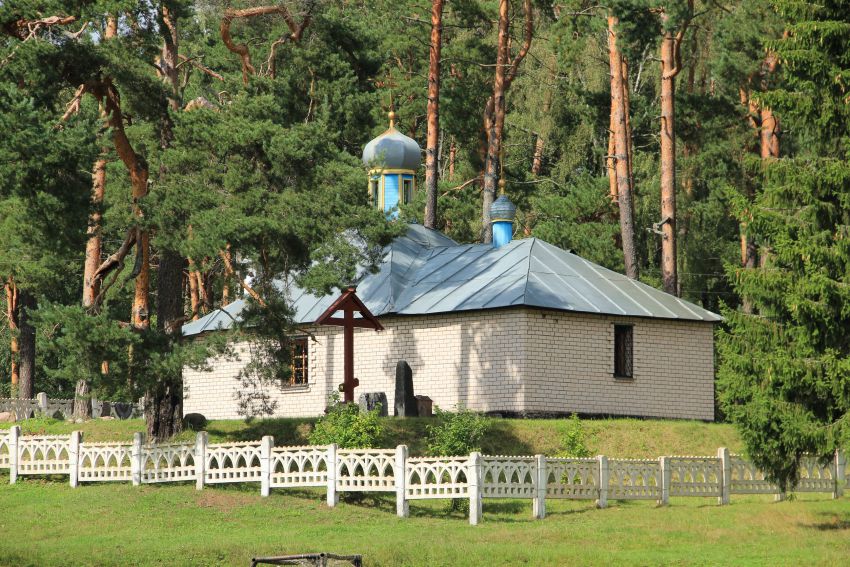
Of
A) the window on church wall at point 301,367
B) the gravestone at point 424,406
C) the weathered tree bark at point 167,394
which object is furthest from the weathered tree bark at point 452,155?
the weathered tree bark at point 167,394

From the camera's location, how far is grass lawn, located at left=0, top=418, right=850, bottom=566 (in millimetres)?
20109

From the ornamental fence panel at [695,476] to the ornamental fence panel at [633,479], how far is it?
31cm

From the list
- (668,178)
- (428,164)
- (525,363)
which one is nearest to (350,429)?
(525,363)

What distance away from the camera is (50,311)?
27.3m

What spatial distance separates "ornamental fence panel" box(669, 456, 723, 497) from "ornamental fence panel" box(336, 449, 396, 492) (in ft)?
16.6

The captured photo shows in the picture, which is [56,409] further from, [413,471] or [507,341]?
[413,471]

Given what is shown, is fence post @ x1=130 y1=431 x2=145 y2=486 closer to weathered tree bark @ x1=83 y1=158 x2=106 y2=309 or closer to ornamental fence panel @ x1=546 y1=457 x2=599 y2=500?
weathered tree bark @ x1=83 y1=158 x2=106 y2=309

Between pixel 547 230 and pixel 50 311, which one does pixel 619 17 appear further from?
pixel 50 311

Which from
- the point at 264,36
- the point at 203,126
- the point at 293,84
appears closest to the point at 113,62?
the point at 203,126

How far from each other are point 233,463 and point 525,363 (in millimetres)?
8852

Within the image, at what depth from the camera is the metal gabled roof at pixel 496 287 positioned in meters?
33.3

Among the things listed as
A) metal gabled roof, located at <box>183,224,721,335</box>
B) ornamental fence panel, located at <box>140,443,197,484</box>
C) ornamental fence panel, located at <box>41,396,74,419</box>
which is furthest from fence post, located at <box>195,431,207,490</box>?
ornamental fence panel, located at <box>41,396,74,419</box>

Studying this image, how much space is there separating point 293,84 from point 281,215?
717 inches

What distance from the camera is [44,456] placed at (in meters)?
27.3
